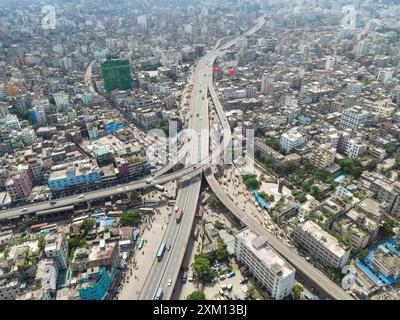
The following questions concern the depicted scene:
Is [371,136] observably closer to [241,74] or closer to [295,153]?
[295,153]

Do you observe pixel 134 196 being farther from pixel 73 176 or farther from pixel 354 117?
pixel 354 117

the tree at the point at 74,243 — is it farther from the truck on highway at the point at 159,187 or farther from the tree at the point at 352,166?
the tree at the point at 352,166

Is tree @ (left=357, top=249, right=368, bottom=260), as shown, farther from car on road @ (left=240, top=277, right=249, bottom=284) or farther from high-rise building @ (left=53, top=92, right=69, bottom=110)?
high-rise building @ (left=53, top=92, right=69, bottom=110)

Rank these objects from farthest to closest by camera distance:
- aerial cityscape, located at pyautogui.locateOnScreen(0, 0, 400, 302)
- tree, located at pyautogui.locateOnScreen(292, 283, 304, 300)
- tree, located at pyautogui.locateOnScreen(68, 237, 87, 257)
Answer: tree, located at pyautogui.locateOnScreen(68, 237, 87, 257) → aerial cityscape, located at pyautogui.locateOnScreen(0, 0, 400, 302) → tree, located at pyautogui.locateOnScreen(292, 283, 304, 300)

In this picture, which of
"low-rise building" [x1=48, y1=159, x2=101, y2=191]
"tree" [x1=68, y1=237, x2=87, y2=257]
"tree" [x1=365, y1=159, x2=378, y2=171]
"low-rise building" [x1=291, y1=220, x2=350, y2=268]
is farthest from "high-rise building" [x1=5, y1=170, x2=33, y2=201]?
"tree" [x1=365, y1=159, x2=378, y2=171]

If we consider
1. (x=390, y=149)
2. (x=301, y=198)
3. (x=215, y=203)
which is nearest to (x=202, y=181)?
(x=215, y=203)

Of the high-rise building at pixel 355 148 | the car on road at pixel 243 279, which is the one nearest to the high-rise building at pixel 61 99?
the car on road at pixel 243 279

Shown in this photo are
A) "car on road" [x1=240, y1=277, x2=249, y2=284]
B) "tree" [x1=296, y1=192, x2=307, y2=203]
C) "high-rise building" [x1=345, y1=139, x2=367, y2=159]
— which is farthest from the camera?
"high-rise building" [x1=345, y1=139, x2=367, y2=159]

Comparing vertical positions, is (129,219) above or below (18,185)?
below
